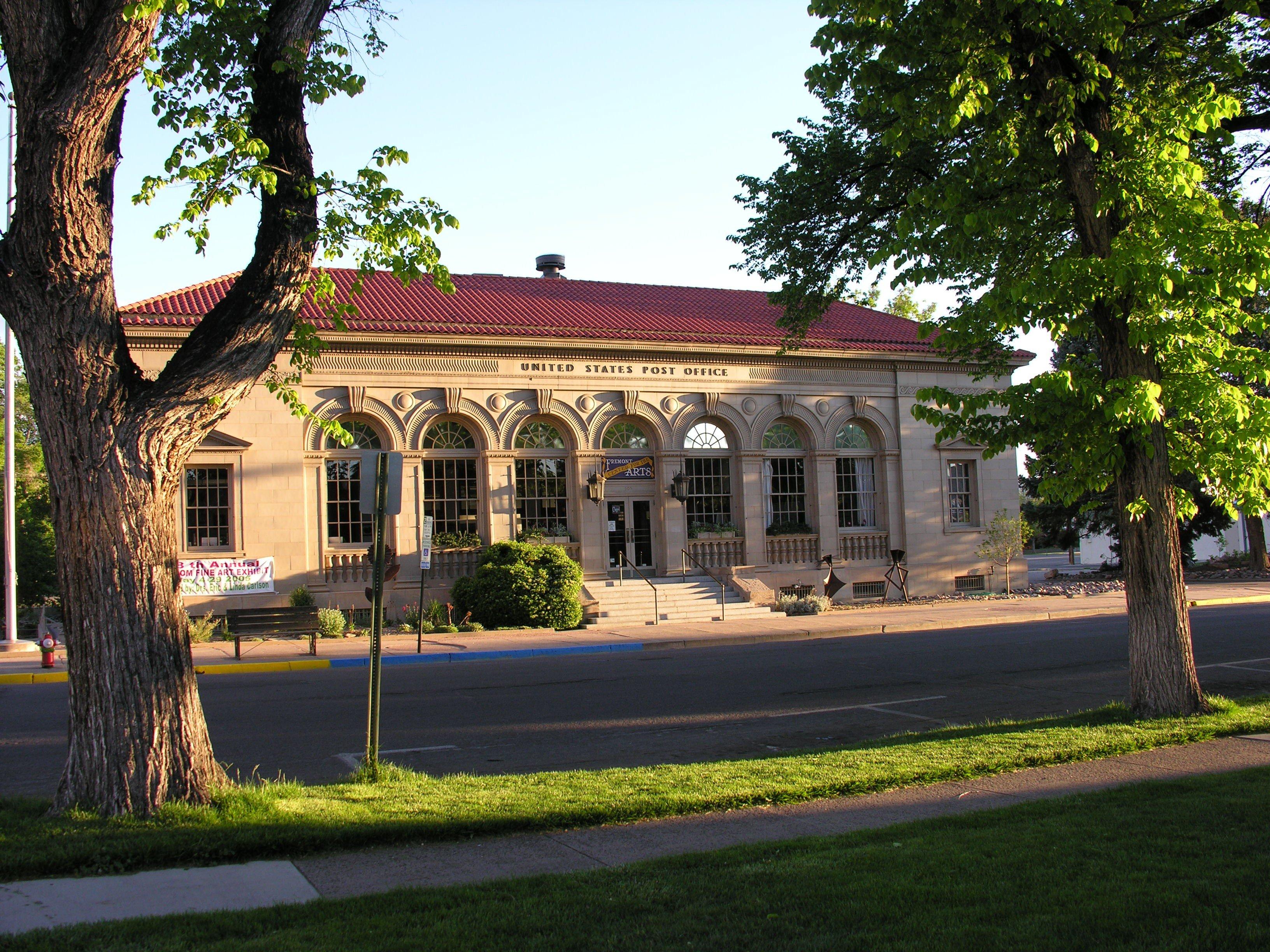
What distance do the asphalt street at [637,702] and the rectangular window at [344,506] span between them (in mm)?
7984

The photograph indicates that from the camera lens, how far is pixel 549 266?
3359 cm

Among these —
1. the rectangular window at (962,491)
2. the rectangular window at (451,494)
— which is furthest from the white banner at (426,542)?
the rectangular window at (962,491)

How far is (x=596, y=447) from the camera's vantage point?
26.8 meters

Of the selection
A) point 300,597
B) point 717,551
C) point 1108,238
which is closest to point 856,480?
point 717,551

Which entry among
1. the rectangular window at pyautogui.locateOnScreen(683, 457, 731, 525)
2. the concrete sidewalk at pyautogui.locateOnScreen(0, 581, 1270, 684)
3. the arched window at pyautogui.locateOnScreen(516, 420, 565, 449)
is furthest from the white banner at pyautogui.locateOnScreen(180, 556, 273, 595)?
the rectangular window at pyautogui.locateOnScreen(683, 457, 731, 525)

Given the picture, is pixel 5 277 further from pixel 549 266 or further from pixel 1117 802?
pixel 549 266

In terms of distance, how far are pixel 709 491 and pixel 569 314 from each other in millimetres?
6308

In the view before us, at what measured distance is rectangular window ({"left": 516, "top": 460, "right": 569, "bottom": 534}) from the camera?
86.9 feet

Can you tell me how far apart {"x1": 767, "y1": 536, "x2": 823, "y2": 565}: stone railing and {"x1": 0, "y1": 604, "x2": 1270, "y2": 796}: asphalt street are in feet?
31.7

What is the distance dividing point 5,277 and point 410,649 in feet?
42.9

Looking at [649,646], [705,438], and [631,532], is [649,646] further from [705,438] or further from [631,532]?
[705,438]

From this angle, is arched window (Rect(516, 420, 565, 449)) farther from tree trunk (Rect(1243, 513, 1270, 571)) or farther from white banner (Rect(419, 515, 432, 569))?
tree trunk (Rect(1243, 513, 1270, 571))

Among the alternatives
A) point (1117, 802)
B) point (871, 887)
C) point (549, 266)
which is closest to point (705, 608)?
point (549, 266)

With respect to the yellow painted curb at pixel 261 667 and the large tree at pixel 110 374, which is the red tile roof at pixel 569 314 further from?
the large tree at pixel 110 374
